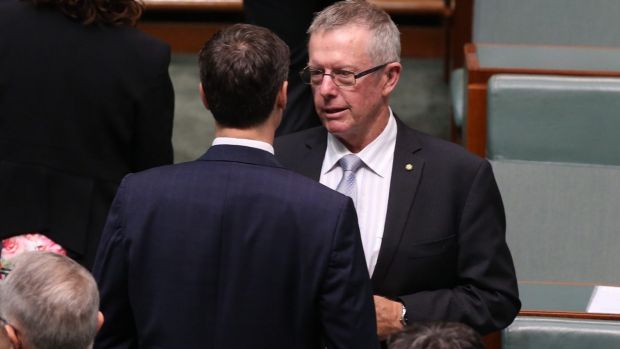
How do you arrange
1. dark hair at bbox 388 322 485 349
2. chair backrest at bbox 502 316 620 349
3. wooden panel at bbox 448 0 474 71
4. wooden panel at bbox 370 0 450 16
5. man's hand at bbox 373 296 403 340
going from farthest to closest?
wooden panel at bbox 370 0 450 16
wooden panel at bbox 448 0 474 71
chair backrest at bbox 502 316 620 349
man's hand at bbox 373 296 403 340
dark hair at bbox 388 322 485 349

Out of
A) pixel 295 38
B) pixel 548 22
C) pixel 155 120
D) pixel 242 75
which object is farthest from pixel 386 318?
pixel 548 22

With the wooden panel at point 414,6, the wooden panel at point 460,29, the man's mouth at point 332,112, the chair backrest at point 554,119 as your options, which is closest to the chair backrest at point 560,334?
the man's mouth at point 332,112

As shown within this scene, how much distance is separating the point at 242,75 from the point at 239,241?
14cm

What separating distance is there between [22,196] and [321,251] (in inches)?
22.0

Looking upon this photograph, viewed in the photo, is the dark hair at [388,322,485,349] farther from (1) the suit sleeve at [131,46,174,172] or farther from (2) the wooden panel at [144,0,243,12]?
(2) the wooden panel at [144,0,243,12]

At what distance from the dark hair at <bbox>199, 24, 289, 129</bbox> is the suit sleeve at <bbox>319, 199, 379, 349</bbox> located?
0.12 m

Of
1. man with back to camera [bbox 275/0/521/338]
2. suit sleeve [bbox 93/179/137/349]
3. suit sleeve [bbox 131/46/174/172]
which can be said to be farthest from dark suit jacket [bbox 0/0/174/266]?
suit sleeve [bbox 93/179/137/349]

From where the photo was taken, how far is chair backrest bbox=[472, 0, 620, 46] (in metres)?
2.28

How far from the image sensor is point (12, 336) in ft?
3.15

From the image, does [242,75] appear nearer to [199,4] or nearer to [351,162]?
[351,162]

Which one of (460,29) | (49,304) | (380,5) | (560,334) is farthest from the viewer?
(380,5)

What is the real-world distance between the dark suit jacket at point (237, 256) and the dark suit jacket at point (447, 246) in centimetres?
18

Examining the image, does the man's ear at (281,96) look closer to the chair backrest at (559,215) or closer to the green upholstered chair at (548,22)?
A: the chair backrest at (559,215)

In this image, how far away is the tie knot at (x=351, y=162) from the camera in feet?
4.21
